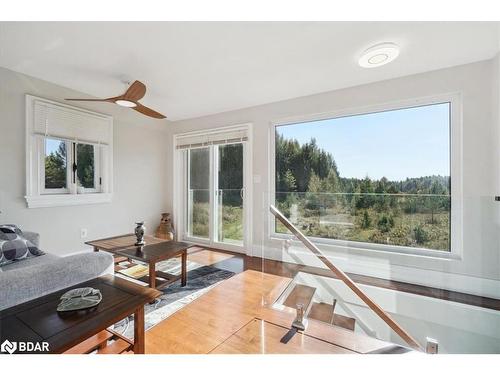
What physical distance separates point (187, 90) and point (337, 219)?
8.07 ft

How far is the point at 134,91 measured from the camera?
2.29 m

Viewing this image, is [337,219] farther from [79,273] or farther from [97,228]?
[97,228]

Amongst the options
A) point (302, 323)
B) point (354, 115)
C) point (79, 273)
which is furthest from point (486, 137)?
point (79, 273)

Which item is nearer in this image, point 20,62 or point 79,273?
point 79,273

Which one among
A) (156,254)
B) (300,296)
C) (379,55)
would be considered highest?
(379,55)

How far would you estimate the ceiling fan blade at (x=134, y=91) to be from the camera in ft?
7.21

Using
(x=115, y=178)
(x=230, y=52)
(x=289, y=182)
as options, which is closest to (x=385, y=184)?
(x=289, y=182)

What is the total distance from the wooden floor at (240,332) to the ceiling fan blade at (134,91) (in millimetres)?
2108

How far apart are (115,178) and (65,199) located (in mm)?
722

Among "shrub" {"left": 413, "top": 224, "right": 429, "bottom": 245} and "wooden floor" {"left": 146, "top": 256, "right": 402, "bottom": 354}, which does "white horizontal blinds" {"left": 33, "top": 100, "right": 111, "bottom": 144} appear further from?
"shrub" {"left": 413, "top": 224, "right": 429, "bottom": 245}

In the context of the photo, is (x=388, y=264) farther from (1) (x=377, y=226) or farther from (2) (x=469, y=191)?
(2) (x=469, y=191)

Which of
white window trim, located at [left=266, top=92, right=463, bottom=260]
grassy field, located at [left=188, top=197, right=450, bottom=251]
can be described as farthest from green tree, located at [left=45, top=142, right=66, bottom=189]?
grassy field, located at [left=188, top=197, right=450, bottom=251]

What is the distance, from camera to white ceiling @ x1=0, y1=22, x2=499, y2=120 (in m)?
1.80
